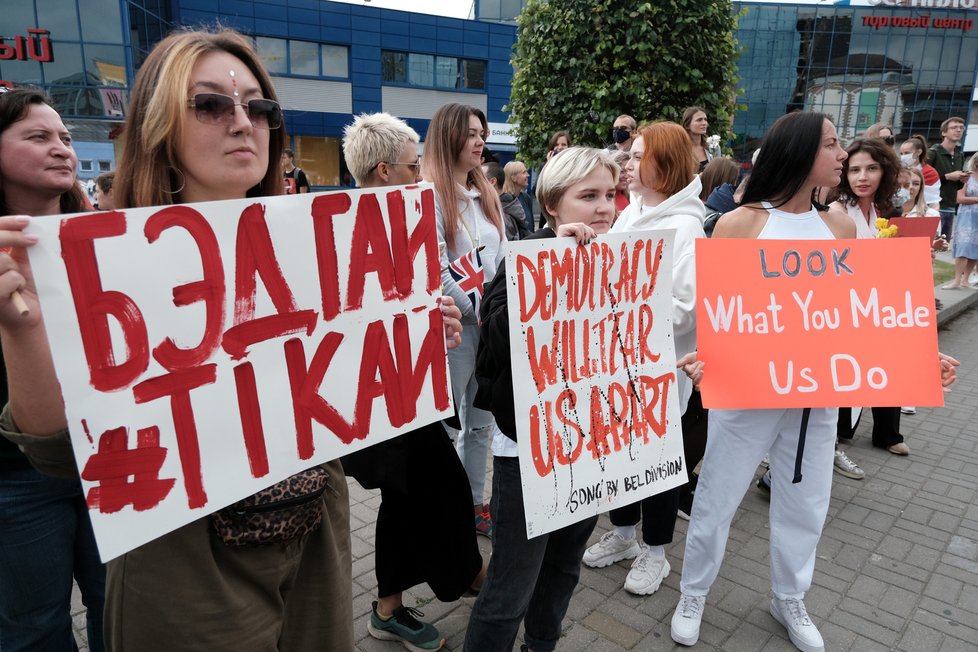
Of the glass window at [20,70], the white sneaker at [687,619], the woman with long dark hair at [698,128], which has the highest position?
the glass window at [20,70]

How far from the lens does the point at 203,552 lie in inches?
48.6

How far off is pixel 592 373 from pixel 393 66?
30.4 meters

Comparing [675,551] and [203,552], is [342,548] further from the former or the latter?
[675,551]

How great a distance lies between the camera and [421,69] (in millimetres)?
29906

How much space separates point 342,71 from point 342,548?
3016 centimetres

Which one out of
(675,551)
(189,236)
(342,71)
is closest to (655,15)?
(675,551)

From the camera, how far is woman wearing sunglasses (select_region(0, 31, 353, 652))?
3.60ft

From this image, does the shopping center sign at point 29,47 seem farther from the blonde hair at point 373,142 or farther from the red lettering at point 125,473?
the red lettering at point 125,473

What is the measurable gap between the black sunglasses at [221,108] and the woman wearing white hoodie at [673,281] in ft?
5.75

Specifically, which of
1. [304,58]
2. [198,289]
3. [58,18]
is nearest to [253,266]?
[198,289]

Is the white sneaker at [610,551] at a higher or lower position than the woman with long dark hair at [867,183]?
lower

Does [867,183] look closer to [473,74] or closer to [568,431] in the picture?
[568,431]

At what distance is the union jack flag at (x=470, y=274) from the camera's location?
2.76 meters

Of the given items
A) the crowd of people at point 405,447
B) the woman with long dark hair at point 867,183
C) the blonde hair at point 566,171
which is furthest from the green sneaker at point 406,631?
the woman with long dark hair at point 867,183
